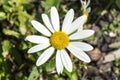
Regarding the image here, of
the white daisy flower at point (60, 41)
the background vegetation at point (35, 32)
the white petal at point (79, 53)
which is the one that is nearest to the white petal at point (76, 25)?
the white daisy flower at point (60, 41)

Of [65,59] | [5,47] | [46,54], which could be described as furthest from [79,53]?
[5,47]

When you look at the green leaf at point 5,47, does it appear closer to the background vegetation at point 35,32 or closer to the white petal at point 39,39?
the background vegetation at point 35,32

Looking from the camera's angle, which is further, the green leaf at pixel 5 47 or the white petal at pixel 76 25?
the green leaf at pixel 5 47

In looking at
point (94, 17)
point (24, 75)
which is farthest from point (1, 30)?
point (94, 17)

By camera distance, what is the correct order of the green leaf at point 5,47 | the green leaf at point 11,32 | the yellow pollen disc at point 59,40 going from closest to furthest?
1. the yellow pollen disc at point 59,40
2. the green leaf at point 5,47
3. the green leaf at point 11,32

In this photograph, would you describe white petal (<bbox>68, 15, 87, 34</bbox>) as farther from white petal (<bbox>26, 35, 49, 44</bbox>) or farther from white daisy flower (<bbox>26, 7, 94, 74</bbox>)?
white petal (<bbox>26, 35, 49, 44</bbox>)

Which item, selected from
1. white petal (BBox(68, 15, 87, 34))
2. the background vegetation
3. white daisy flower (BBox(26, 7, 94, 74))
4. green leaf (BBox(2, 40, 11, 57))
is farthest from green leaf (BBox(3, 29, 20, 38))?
white petal (BBox(68, 15, 87, 34))

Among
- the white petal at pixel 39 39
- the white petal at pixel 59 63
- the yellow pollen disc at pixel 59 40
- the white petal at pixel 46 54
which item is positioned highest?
the white petal at pixel 39 39
